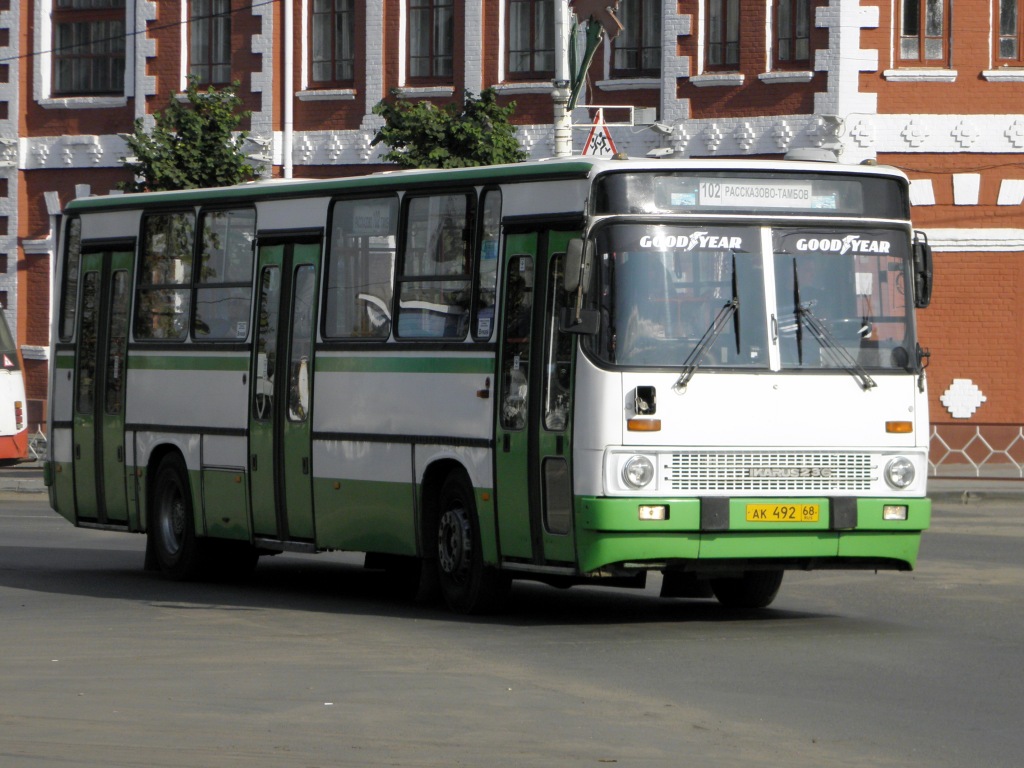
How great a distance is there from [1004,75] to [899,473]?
734 inches

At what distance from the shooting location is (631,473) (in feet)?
42.9

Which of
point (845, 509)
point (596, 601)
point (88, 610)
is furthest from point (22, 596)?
point (845, 509)

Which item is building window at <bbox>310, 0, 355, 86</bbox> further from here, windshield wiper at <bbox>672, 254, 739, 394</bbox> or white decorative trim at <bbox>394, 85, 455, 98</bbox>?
windshield wiper at <bbox>672, 254, 739, 394</bbox>

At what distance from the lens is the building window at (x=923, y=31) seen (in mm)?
31344

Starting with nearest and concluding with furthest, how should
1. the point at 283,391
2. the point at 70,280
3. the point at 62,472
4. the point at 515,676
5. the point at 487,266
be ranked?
the point at 515,676, the point at 487,266, the point at 283,391, the point at 62,472, the point at 70,280

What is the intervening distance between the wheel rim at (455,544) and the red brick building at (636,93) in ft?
43.1

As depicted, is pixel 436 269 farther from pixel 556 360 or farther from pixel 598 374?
pixel 598 374

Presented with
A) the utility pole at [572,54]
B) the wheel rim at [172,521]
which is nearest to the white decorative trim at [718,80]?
the utility pole at [572,54]

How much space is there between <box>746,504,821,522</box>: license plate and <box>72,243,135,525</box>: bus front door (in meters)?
6.69

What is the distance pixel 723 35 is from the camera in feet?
106

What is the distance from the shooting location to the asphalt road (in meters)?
8.99

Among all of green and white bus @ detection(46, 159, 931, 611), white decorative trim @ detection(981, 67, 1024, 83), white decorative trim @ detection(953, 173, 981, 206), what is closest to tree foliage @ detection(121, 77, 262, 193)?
white decorative trim @ detection(953, 173, 981, 206)

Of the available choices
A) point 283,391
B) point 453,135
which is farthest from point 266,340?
point 453,135

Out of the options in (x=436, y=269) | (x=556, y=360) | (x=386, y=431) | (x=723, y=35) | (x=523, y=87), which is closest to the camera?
(x=556, y=360)
